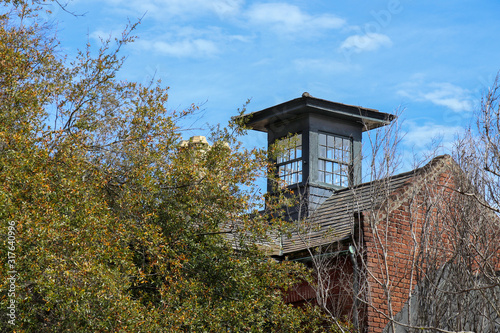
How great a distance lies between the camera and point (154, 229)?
382 inches

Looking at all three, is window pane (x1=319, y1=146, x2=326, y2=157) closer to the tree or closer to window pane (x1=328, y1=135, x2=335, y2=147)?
window pane (x1=328, y1=135, x2=335, y2=147)

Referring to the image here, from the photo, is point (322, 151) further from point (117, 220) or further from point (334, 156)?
point (117, 220)

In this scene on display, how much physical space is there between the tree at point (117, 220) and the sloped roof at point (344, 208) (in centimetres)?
104

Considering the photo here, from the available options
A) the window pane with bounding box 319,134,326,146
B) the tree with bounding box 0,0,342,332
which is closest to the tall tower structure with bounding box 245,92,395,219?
the window pane with bounding box 319,134,326,146

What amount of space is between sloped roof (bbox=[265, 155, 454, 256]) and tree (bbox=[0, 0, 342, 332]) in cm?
104

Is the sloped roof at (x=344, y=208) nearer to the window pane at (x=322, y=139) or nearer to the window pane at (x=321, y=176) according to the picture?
the window pane at (x=321, y=176)

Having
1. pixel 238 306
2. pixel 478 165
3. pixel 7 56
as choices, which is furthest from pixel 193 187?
pixel 478 165

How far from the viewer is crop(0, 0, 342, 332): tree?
26.4 feet

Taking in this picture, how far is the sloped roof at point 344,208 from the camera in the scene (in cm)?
1098

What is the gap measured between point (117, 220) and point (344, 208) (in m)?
6.57

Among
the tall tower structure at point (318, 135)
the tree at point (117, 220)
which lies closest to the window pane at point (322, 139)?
the tall tower structure at point (318, 135)

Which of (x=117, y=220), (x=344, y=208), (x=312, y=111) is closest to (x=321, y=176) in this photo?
(x=312, y=111)

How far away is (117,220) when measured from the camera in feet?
32.1

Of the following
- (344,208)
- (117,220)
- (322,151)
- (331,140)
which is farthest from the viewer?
(331,140)
